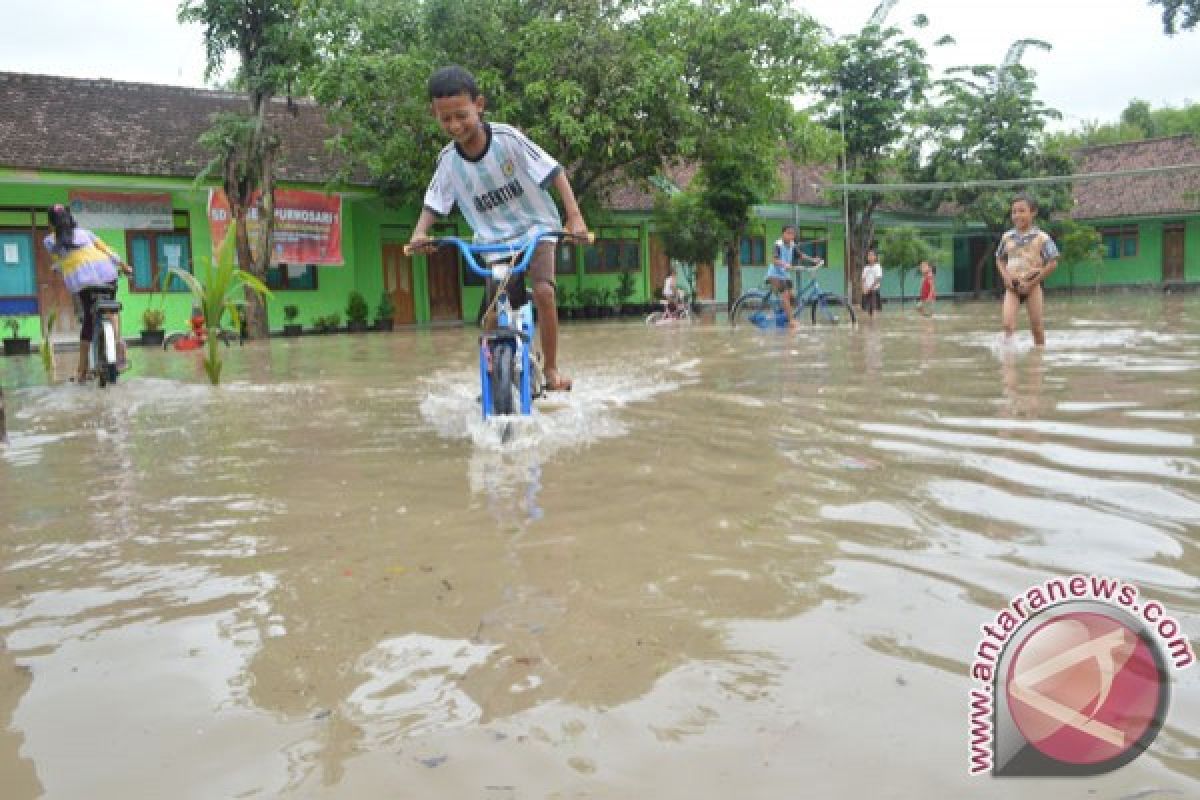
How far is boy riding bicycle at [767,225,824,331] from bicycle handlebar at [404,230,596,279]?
9869 mm

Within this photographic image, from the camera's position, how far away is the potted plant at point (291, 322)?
72.3 feet

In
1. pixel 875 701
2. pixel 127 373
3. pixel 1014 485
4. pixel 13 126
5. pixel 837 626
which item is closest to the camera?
pixel 875 701

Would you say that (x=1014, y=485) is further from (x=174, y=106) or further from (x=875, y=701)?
(x=174, y=106)

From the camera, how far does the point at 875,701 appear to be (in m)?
1.91

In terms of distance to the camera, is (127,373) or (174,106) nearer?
(127,373)

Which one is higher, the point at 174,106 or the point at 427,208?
the point at 174,106

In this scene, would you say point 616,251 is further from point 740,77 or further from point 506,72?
point 506,72

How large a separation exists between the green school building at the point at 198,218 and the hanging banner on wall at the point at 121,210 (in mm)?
32

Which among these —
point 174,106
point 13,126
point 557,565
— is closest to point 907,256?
point 174,106

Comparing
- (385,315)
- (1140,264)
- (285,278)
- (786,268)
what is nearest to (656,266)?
(385,315)

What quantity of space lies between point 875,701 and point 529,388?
134 inches

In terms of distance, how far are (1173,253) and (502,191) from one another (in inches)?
1484

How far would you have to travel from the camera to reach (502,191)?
17.1 ft

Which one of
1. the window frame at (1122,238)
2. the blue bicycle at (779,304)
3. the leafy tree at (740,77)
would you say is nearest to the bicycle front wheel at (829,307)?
the blue bicycle at (779,304)
